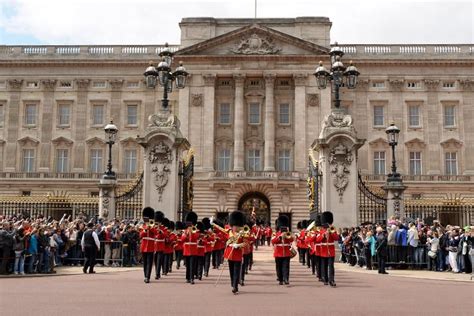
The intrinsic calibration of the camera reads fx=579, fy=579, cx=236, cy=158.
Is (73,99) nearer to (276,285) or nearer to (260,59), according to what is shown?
(260,59)

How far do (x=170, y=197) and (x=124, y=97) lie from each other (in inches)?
1451

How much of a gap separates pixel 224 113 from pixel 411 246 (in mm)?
35752

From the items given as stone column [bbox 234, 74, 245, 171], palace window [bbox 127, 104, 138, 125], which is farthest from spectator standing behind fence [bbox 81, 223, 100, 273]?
palace window [bbox 127, 104, 138, 125]

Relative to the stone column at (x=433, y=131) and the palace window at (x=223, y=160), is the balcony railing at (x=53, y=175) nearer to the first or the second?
the palace window at (x=223, y=160)

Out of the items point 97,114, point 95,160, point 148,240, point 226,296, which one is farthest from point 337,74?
point 97,114

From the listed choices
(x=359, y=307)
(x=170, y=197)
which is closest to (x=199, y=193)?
(x=170, y=197)

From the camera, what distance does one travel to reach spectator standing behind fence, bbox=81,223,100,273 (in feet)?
62.8

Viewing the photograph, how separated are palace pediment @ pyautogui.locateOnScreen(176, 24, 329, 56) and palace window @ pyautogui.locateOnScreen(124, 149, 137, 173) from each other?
10.6 metres

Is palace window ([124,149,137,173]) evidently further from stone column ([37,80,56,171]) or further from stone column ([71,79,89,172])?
stone column ([37,80,56,171])

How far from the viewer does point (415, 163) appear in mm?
55031

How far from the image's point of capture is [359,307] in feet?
36.9

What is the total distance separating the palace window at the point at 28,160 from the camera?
187ft

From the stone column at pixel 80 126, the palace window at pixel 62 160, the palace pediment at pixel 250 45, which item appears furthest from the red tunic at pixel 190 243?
the palace window at pixel 62 160

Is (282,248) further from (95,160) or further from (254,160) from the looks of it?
(95,160)
